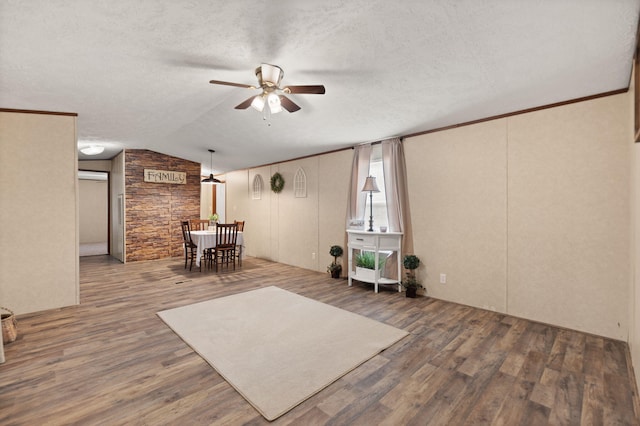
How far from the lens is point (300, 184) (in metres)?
6.18

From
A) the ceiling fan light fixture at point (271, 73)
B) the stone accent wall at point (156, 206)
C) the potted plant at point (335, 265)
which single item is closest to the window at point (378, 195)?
the potted plant at point (335, 265)

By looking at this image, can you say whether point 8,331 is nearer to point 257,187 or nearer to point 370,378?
point 370,378

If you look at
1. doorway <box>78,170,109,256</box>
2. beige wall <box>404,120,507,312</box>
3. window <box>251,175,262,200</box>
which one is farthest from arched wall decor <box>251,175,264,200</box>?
doorway <box>78,170,109,256</box>

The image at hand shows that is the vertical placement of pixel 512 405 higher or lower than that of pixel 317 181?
lower

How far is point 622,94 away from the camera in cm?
269

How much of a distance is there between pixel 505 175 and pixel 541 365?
6.79 feet

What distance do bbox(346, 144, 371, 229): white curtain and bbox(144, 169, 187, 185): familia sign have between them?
4879mm

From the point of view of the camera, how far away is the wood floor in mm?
1731

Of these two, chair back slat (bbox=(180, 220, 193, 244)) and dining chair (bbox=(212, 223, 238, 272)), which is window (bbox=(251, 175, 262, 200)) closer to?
dining chair (bbox=(212, 223, 238, 272))

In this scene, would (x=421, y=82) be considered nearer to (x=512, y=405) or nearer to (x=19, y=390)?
(x=512, y=405)

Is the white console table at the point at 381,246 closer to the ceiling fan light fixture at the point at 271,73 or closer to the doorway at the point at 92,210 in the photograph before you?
the ceiling fan light fixture at the point at 271,73

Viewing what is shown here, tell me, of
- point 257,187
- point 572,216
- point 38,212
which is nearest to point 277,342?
point 572,216

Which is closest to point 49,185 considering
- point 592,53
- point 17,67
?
point 17,67

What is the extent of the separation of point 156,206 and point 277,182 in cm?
320
